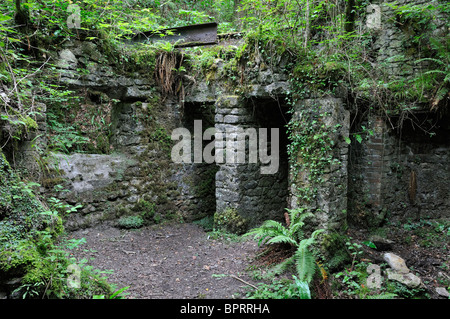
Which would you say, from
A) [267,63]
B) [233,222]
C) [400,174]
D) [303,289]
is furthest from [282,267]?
[400,174]

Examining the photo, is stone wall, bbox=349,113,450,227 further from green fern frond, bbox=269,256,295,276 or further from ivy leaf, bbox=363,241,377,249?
green fern frond, bbox=269,256,295,276

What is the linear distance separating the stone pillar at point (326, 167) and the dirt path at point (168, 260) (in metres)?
1.30

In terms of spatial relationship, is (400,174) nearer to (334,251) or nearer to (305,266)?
(334,251)

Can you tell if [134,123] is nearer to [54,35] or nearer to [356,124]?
[54,35]

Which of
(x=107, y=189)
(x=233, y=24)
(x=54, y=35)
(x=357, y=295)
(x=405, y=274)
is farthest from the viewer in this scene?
(x=233, y=24)

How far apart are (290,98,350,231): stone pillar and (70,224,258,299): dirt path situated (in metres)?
1.30

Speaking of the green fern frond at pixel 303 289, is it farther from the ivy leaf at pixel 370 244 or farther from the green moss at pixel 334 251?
the ivy leaf at pixel 370 244

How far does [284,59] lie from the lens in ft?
16.2

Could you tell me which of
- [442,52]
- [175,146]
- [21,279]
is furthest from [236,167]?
[442,52]

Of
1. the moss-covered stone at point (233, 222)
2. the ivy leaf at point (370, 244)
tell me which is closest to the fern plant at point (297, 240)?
the moss-covered stone at point (233, 222)

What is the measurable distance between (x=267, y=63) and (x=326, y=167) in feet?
6.83

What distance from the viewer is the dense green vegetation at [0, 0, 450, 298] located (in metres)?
3.41

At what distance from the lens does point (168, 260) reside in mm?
4711

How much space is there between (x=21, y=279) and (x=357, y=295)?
4.05m
